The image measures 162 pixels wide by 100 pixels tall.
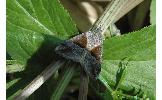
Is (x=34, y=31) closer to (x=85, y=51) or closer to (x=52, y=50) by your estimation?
(x=52, y=50)

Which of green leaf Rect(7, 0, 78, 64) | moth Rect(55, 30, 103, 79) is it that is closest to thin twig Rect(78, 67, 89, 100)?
moth Rect(55, 30, 103, 79)

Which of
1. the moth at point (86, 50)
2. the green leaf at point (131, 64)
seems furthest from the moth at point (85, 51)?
the green leaf at point (131, 64)

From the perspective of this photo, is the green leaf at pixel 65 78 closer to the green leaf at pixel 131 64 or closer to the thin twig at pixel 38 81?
the thin twig at pixel 38 81

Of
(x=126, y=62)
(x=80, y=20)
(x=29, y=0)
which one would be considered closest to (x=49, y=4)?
(x=29, y=0)

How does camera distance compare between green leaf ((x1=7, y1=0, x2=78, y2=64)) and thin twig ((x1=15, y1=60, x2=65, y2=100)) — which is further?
green leaf ((x1=7, y1=0, x2=78, y2=64))

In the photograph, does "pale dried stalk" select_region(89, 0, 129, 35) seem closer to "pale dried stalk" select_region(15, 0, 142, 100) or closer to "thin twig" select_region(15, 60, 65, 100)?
"pale dried stalk" select_region(15, 0, 142, 100)
